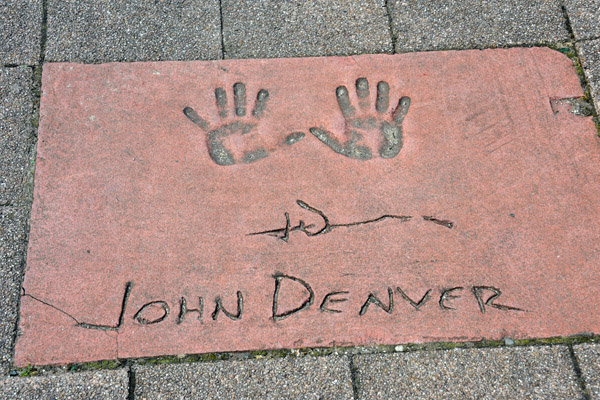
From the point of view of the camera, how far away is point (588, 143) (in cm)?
155

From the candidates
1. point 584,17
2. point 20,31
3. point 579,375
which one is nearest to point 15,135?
point 20,31

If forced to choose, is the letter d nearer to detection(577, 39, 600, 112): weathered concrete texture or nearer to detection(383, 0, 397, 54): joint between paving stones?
detection(383, 0, 397, 54): joint between paving stones

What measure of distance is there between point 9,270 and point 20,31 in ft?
2.62

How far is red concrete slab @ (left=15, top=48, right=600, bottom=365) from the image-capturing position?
4.54ft

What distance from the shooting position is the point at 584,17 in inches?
66.8

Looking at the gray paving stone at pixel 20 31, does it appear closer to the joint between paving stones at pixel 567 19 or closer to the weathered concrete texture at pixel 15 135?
the weathered concrete texture at pixel 15 135

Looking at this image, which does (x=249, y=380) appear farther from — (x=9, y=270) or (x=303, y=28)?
(x=303, y=28)

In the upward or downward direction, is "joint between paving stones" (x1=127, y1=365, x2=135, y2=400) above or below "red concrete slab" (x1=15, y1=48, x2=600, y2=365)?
below

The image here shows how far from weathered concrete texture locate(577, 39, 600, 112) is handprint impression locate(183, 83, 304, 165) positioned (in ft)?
3.18

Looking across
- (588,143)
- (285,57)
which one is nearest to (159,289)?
(285,57)

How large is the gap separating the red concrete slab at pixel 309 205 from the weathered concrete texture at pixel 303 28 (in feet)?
0.18
